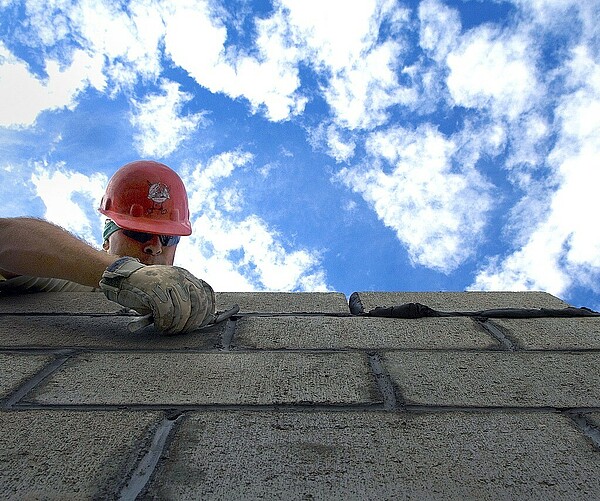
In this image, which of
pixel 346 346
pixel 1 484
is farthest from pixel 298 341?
pixel 1 484

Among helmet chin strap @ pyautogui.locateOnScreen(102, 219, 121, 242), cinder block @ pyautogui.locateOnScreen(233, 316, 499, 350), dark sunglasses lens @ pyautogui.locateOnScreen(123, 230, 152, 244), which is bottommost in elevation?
cinder block @ pyautogui.locateOnScreen(233, 316, 499, 350)

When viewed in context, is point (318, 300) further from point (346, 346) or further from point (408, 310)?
point (346, 346)

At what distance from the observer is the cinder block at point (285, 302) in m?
1.84

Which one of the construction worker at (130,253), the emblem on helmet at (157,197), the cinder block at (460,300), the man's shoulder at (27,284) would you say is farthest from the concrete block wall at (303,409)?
the emblem on helmet at (157,197)

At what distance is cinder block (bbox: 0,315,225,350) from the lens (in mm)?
1406

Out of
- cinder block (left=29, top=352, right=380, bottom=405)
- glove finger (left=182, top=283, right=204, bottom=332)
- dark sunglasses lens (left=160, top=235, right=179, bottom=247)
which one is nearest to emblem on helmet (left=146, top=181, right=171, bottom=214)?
dark sunglasses lens (left=160, top=235, right=179, bottom=247)

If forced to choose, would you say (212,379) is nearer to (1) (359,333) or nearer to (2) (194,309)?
(2) (194,309)

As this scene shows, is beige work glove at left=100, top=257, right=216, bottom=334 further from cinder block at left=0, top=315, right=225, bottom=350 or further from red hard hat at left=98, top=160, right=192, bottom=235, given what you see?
red hard hat at left=98, top=160, right=192, bottom=235

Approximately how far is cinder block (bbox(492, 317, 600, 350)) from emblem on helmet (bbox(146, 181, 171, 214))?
1.60 meters

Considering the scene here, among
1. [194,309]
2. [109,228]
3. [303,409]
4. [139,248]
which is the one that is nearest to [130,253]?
[139,248]

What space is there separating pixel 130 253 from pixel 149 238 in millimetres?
107

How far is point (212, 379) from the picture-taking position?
115cm

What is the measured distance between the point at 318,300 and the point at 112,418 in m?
1.09

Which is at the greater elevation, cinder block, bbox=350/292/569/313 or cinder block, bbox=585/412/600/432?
cinder block, bbox=350/292/569/313
